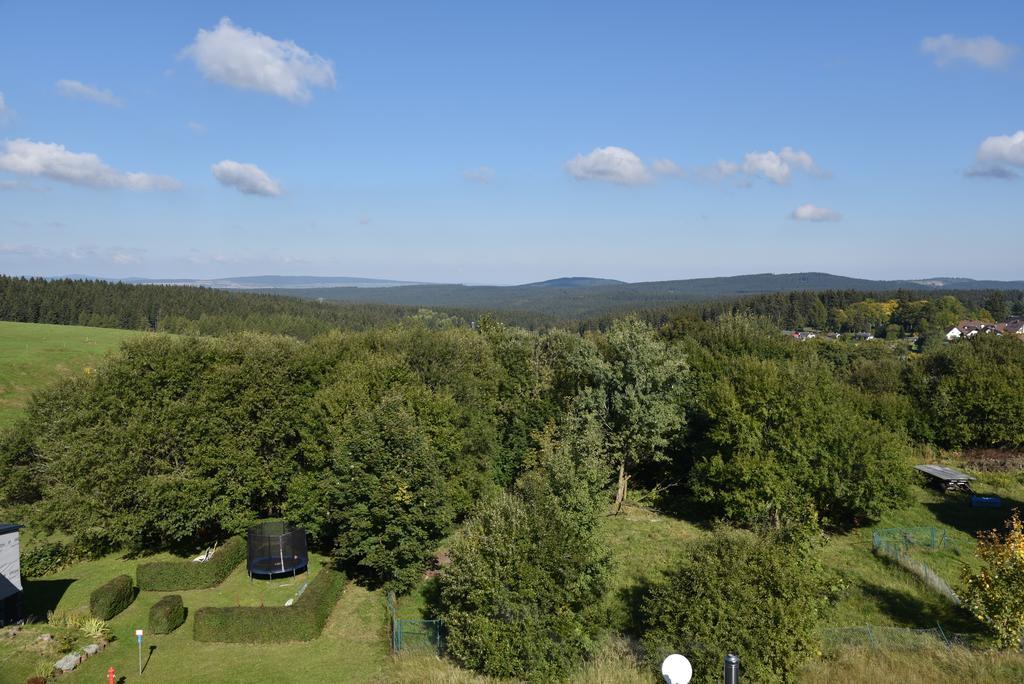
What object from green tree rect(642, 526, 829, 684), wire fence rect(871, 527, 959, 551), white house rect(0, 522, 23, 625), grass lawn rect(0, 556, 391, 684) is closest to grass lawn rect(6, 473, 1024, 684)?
grass lawn rect(0, 556, 391, 684)

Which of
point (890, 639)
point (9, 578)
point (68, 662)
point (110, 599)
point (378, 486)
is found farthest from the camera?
point (378, 486)

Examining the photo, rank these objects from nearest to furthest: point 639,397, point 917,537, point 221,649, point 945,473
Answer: point 221,649 → point 917,537 → point 639,397 → point 945,473

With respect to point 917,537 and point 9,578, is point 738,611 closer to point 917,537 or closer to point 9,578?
point 917,537

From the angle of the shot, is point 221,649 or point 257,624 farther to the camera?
point 257,624

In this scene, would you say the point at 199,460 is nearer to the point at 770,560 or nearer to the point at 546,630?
the point at 546,630

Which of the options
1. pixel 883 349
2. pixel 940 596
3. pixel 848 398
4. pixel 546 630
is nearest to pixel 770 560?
pixel 546 630

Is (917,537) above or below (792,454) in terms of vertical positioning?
below

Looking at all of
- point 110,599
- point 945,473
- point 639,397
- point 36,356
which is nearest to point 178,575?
point 110,599
